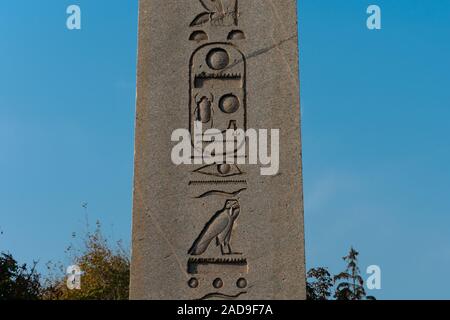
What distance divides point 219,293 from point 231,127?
126cm

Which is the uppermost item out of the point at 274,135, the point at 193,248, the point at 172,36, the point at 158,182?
the point at 172,36

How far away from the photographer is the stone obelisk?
5.14 metres

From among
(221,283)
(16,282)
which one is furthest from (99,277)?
(221,283)

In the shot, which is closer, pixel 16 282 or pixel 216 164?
pixel 216 164

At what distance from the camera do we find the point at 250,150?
5293 mm

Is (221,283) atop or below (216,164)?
below

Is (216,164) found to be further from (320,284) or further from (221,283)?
(320,284)

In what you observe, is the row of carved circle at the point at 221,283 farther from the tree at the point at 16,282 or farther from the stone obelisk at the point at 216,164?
the tree at the point at 16,282

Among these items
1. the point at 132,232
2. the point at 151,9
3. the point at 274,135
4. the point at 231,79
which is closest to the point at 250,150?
the point at 274,135

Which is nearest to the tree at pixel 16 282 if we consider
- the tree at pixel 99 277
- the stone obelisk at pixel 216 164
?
the tree at pixel 99 277

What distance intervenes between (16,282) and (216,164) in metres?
Answer: 8.28

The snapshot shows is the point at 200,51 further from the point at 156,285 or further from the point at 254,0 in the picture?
the point at 156,285

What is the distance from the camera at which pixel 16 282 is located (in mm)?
12352

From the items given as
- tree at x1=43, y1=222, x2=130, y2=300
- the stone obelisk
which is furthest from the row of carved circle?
tree at x1=43, y1=222, x2=130, y2=300
